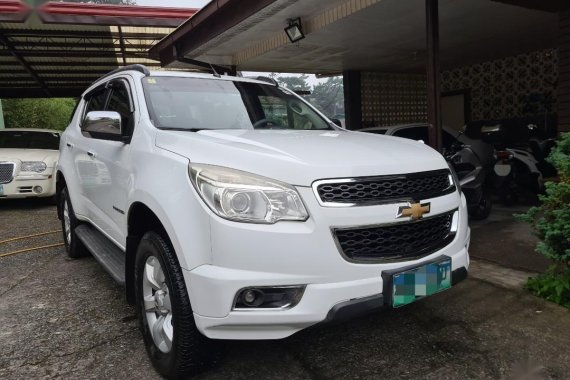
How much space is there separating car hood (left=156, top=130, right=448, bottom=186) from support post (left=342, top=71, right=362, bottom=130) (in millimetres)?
9057

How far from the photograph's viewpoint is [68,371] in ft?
8.44

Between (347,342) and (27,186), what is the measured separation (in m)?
7.17

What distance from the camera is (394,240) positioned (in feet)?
7.34

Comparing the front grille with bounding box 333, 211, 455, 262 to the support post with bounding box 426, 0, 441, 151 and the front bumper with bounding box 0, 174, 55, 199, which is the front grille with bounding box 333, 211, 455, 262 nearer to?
the support post with bounding box 426, 0, 441, 151

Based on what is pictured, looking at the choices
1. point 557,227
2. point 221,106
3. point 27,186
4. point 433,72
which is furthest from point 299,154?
point 27,186

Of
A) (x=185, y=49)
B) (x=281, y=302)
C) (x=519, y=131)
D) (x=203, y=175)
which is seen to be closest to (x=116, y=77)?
(x=203, y=175)

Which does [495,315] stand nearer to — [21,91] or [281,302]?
[281,302]

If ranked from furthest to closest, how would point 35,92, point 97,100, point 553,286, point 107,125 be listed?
point 35,92 < point 97,100 < point 553,286 < point 107,125

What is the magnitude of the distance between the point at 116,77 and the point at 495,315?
3.35m

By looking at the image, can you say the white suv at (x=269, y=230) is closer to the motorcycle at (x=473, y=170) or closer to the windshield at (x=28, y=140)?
the motorcycle at (x=473, y=170)

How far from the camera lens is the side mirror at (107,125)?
9.57ft

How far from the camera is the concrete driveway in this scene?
2.48 metres

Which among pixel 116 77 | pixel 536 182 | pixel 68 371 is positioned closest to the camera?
pixel 68 371

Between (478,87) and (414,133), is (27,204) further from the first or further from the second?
(478,87)
